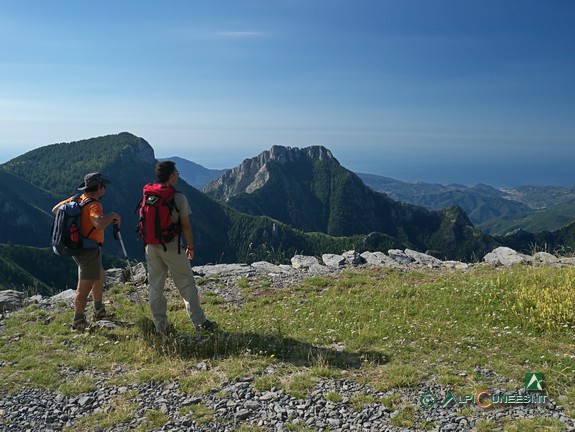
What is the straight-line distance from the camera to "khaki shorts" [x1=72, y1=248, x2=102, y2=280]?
961 cm

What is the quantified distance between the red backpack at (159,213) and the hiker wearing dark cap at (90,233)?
924 mm

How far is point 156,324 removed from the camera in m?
9.38

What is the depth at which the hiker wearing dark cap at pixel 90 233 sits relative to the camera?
9.21 m

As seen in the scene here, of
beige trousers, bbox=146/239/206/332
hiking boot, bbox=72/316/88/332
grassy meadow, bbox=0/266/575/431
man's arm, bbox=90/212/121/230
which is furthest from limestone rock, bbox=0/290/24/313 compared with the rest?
beige trousers, bbox=146/239/206/332

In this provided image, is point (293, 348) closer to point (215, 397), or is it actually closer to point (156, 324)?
point (215, 397)

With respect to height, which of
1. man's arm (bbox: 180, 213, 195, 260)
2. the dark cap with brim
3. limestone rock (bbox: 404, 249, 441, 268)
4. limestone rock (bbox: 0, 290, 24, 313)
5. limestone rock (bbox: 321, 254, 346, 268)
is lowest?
limestone rock (bbox: 0, 290, 24, 313)

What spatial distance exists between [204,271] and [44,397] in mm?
9049

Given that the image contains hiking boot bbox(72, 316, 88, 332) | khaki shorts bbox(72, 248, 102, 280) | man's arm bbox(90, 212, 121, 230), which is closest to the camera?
man's arm bbox(90, 212, 121, 230)

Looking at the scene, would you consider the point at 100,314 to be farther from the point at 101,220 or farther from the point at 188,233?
the point at 188,233

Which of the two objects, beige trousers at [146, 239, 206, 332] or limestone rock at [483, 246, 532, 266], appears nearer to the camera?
beige trousers at [146, 239, 206, 332]

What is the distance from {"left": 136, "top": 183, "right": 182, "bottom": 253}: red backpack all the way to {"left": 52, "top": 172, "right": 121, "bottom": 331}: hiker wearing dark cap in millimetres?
924

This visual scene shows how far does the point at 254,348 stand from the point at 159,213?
3.46m

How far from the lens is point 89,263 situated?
969 centimetres

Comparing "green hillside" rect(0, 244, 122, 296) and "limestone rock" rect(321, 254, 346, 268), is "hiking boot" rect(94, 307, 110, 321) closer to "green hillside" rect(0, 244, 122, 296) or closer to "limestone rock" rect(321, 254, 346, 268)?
"limestone rock" rect(321, 254, 346, 268)
